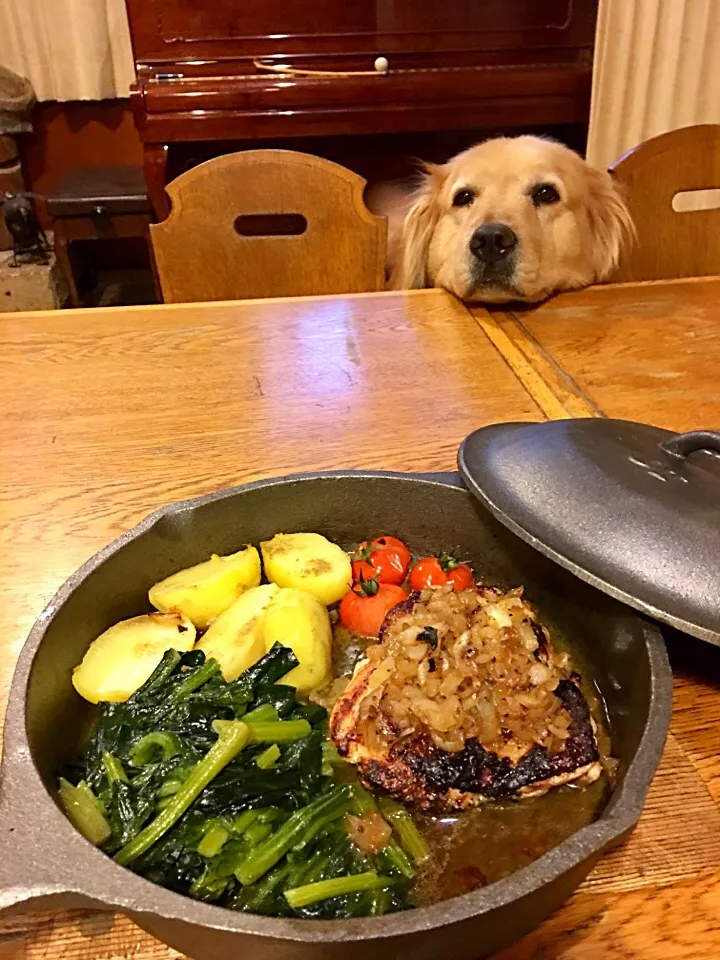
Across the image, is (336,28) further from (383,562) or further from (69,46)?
(383,562)

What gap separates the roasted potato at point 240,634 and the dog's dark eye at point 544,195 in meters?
1.68

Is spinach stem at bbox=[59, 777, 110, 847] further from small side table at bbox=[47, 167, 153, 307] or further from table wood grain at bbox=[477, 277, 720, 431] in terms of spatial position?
small side table at bbox=[47, 167, 153, 307]

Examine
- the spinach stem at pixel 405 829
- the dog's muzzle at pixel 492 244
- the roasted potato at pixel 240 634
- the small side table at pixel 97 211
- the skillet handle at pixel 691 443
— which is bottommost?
the small side table at pixel 97 211

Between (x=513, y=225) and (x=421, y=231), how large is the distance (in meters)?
0.37

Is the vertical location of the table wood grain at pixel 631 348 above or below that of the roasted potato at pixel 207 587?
below

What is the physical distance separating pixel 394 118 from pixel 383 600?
9.77 feet

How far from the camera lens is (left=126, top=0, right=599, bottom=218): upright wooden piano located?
3.35 m

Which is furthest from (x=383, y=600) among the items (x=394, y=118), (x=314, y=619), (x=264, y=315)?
(x=394, y=118)

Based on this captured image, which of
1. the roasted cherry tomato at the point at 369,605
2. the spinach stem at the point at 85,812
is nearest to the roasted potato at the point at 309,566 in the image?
the roasted cherry tomato at the point at 369,605

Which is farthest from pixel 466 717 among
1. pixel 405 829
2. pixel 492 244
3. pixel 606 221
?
pixel 606 221

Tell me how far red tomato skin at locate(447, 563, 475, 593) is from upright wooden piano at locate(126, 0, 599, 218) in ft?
9.46

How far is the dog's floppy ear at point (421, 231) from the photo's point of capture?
2.45 meters

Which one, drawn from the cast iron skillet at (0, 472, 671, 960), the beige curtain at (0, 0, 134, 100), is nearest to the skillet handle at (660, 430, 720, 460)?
the cast iron skillet at (0, 472, 671, 960)

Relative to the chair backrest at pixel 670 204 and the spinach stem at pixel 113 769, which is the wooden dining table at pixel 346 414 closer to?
the spinach stem at pixel 113 769
